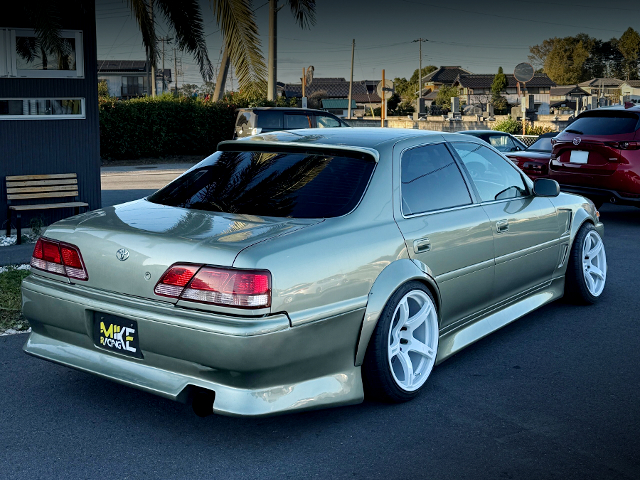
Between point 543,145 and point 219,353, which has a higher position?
point 543,145

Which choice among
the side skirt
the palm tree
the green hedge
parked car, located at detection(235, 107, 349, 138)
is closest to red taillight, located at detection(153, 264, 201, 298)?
the side skirt

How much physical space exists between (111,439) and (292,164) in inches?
70.8

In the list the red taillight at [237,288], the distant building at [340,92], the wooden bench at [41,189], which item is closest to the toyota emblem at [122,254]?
the red taillight at [237,288]

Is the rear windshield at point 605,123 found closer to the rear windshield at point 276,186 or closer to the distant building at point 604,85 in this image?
the rear windshield at point 276,186

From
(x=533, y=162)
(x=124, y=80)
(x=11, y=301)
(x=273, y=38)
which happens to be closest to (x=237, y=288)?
(x=11, y=301)

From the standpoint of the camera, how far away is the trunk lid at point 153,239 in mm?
3439

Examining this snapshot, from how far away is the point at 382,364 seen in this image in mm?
3914

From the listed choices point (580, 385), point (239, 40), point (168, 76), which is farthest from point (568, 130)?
point (168, 76)

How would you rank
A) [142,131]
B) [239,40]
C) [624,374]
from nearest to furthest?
[624,374]
[239,40]
[142,131]

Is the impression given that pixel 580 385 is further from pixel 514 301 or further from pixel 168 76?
pixel 168 76

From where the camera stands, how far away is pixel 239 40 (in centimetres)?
893

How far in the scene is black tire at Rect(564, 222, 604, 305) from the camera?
609 cm

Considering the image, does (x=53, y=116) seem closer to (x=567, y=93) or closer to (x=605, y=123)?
(x=605, y=123)

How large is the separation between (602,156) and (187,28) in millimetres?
6205
